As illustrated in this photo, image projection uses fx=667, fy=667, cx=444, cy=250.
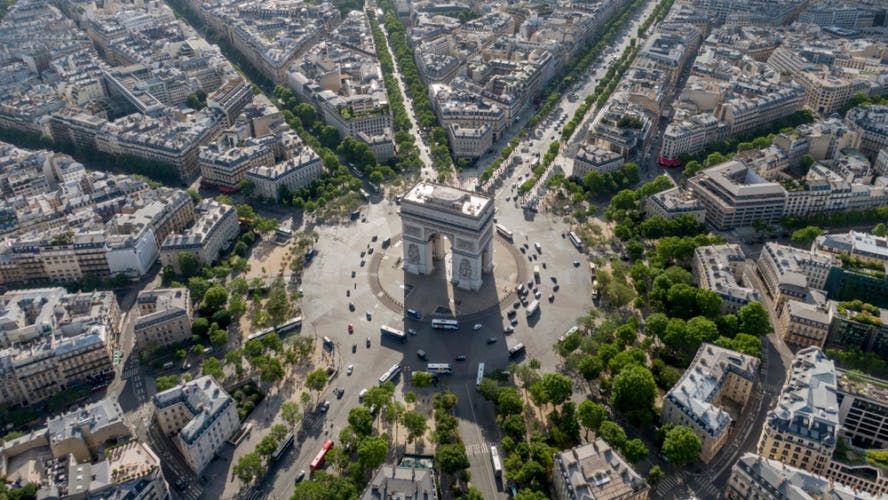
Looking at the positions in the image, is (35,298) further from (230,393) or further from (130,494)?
(130,494)

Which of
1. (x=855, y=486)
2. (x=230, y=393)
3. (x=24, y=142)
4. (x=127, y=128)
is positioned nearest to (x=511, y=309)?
(x=230, y=393)

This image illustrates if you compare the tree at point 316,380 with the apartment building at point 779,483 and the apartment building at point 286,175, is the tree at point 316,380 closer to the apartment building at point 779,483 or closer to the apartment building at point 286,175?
the apartment building at point 779,483

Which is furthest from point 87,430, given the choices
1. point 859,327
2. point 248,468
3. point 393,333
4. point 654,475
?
point 859,327

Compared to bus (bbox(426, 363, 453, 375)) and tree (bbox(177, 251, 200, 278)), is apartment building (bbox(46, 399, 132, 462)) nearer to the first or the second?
tree (bbox(177, 251, 200, 278))

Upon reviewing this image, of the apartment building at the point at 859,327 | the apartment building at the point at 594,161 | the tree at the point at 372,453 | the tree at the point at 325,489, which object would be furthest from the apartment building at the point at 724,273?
the tree at the point at 325,489

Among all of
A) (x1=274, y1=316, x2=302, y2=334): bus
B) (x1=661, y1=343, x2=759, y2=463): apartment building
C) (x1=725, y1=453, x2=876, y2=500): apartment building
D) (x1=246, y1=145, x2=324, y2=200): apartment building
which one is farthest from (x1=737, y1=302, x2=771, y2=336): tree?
(x1=246, y1=145, x2=324, y2=200): apartment building

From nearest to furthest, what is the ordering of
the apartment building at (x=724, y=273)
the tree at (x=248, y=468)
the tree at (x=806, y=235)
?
the tree at (x=248, y=468) < the apartment building at (x=724, y=273) < the tree at (x=806, y=235)
